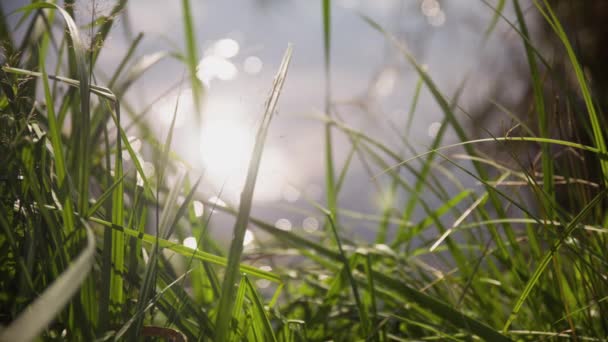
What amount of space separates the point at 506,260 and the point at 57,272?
46 cm

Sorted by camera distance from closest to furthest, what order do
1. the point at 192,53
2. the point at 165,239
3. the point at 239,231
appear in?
the point at 239,231, the point at 165,239, the point at 192,53

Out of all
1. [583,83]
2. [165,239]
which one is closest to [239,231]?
[165,239]

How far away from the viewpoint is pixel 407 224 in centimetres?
89

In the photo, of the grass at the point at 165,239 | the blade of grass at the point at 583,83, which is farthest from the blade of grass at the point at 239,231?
the blade of grass at the point at 583,83

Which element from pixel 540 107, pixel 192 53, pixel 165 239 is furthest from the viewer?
pixel 192 53

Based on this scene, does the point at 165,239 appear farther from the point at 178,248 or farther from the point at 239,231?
the point at 239,231

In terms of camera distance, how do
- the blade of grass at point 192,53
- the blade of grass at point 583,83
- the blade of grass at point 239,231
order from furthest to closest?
1. the blade of grass at point 192,53
2. the blade of grass at point 583,83
3. the blade of grass at point 239,231

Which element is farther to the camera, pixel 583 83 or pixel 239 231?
pixel 583 83

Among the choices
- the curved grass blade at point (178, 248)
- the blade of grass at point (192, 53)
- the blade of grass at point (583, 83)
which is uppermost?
the blade of grass at point (192, 53)

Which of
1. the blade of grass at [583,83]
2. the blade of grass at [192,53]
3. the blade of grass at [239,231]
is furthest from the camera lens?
the blade of grass at [192,53]

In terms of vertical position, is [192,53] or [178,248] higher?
[192,53]

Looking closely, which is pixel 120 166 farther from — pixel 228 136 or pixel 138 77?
pixel 138 77

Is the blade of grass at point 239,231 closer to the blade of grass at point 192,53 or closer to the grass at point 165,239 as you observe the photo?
the grass at point 165,239

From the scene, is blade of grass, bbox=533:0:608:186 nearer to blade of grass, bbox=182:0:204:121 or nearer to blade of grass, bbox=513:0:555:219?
blade of grass, bbox=513:0:555:219
